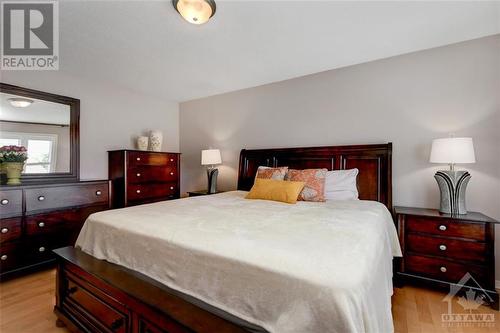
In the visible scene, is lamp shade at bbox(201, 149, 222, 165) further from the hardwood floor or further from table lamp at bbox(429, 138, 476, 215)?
table lamp at bbox(429, 138, 476, 215)

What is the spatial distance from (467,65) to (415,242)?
1774 millimetres

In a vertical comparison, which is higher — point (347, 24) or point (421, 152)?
point (347, 24)

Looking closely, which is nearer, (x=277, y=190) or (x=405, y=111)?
(x=277, y=190)

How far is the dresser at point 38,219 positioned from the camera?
2258mm

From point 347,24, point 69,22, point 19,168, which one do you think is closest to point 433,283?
point 347,24

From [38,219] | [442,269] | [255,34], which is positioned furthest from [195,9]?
[442,269]

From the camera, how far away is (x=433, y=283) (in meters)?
2.08

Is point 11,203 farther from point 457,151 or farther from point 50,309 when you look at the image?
point 457,151

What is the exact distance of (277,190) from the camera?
2.43 m

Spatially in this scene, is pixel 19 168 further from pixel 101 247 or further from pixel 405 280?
pixel 405 280

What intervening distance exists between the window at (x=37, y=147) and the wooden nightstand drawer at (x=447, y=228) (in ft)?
13.0

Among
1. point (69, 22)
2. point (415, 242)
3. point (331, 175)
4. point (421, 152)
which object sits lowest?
point (415, 242)

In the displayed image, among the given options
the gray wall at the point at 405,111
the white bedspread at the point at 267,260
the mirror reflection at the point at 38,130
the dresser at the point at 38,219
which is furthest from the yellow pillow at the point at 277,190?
the mirror reflection at the point at 38,130

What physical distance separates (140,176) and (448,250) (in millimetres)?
3595
